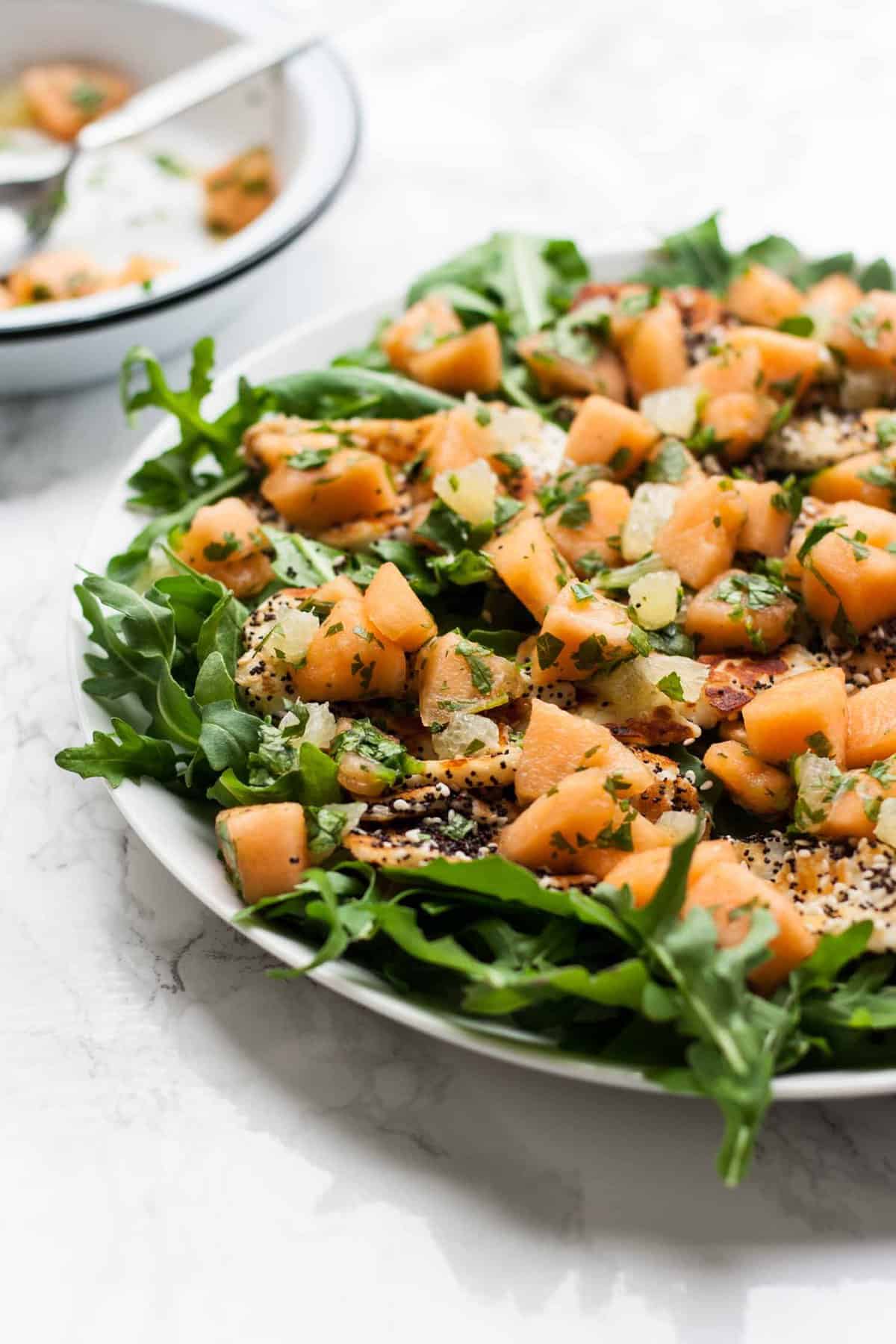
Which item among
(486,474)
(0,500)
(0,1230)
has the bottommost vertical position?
(0,1230)

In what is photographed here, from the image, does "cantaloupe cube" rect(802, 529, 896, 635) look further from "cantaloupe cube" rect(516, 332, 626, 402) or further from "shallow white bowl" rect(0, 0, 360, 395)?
"shallow white bowl" rect(0, 0, 360, 395)

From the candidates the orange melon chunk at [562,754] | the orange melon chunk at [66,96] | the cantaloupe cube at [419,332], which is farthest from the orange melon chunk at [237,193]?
the orange melon chunk at [562,754]

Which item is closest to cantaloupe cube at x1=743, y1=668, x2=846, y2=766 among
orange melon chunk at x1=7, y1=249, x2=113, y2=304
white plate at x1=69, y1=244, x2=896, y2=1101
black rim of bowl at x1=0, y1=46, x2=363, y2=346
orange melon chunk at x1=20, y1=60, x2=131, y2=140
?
white plate at x1=69, y1=244, x2=896, y2=1101

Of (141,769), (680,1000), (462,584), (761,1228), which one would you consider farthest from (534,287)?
(761,1228)

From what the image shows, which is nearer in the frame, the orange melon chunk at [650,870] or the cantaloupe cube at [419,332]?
the orange melon chunk at [650,870]

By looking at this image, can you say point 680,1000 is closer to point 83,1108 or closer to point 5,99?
point 83,1108

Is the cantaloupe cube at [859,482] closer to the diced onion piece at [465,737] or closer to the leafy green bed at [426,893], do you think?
the leafy green bed at [426,893]
